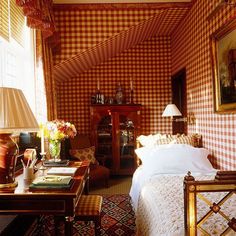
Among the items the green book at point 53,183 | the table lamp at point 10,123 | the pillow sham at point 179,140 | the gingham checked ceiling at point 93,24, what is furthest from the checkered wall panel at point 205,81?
the table lamp at point 10,123

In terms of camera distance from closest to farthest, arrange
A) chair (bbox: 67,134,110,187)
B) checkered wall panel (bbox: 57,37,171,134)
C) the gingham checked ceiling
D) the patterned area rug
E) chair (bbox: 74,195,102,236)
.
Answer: chair (bbox: 74,195,102,236) → the patterned area rug → the gingham checked ceiling → chair (bbox: 67,134,110,187) → checkered wall panel (bbox: 57,37,171,134)

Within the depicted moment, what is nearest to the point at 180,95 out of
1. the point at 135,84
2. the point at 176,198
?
the point at 135,84

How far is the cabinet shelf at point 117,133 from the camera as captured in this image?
606cm

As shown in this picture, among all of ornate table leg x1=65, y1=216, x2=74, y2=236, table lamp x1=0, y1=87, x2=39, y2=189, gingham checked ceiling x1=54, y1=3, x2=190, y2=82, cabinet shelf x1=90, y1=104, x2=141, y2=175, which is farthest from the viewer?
cabinet shelf x1=90, y1=104, x2=141, y2=175

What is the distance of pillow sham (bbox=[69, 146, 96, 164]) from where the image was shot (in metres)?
5.55

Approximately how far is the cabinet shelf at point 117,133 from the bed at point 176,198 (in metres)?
A: 1.61

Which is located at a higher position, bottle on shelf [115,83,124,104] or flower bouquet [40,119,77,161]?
bottle on shelf [115,83,124,104]

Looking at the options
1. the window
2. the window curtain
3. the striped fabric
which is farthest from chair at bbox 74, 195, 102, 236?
the window curtain

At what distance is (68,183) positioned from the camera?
208cm

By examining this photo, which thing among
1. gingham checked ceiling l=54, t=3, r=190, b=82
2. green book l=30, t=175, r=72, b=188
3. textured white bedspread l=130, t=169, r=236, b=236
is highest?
gingham checked ceiling l=54, t=3, r=190, b=82

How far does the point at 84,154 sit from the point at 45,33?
239cm

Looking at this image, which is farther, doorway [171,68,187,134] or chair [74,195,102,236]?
doorway [171,68,187,134]

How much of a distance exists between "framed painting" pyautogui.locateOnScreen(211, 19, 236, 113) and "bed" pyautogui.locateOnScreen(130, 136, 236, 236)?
0.70 m

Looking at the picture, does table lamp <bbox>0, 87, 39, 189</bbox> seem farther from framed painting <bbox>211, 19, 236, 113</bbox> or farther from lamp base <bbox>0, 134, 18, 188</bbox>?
framed painting <bbox>211, 19, 236, 113</bbox>
